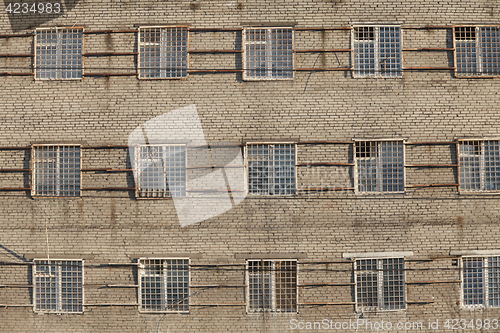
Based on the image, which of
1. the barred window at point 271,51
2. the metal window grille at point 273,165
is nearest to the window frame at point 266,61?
the barred window at point 271,51

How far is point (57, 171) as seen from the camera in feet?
37.8

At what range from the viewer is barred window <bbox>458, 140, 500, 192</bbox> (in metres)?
11.4

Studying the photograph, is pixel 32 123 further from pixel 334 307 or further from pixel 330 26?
pixel 334 307

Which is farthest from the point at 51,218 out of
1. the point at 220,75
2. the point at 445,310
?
the point at 445,310

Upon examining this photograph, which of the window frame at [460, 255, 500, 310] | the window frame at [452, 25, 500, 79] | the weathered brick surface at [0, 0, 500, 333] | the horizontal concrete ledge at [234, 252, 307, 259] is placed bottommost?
the window frame at [460, 255, 500, 310]

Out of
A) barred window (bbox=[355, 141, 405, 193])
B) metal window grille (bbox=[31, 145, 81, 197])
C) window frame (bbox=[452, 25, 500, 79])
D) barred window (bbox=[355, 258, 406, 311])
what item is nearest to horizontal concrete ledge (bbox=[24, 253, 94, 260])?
metal window grille (bbox=[31, 145, 81, 197])

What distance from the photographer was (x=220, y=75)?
1145 centimetres

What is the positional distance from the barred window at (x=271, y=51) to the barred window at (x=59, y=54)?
503cm

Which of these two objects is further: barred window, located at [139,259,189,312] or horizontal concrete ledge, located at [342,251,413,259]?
barred window, located at [139,259,189,312]

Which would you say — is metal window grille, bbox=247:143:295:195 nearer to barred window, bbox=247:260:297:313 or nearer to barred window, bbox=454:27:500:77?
barred window, bbox=247:260:297:313

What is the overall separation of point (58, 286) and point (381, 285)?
9.40 metres

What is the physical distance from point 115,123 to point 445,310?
1101cm

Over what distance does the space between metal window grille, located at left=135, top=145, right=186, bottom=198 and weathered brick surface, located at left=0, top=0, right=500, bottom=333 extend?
0.32 meters

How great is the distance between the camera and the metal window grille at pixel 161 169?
450 inches
